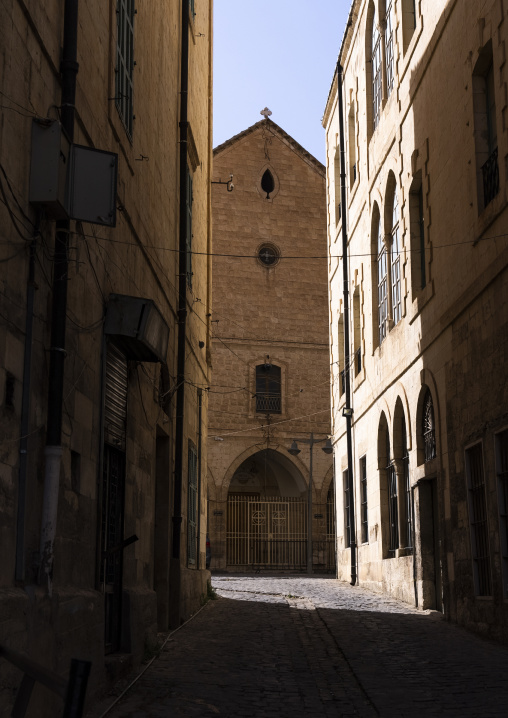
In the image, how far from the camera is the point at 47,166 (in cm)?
546

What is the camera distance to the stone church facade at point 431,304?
10227mm

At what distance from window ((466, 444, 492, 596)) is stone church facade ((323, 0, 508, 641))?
23 millimetres

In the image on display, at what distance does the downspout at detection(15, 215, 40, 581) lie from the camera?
5.11 meters

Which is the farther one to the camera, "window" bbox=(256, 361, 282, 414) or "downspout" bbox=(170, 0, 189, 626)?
"window" bbox=(256, 361, 282, 414)

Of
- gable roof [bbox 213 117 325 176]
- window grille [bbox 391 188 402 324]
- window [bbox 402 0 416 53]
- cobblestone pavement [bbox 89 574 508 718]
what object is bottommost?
cobblestone pavement [bbox 89 574 508 718]

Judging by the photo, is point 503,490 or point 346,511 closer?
point 503,490

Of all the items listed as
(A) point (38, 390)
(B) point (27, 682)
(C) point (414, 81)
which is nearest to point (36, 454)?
(A) point (38, 390)

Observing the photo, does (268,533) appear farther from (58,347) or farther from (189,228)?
(58,347)

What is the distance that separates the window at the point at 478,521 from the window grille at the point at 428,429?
199cm

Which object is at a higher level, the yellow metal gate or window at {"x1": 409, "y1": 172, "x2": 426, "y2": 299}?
window at {"x1": 409, "y1": 172, "x2": 426, "y2": 299}

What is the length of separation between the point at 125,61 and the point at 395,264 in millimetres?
8171

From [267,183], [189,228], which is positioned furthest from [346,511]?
[267,183]

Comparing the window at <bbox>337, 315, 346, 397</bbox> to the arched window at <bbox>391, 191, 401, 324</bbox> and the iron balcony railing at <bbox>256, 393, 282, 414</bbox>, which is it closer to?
the arched window at <bbox>391, 191, 401, 324</bbox>

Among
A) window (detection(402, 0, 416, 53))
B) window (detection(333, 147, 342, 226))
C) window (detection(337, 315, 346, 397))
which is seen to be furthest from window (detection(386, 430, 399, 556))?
window (detection(333, 147, 342, 226))
